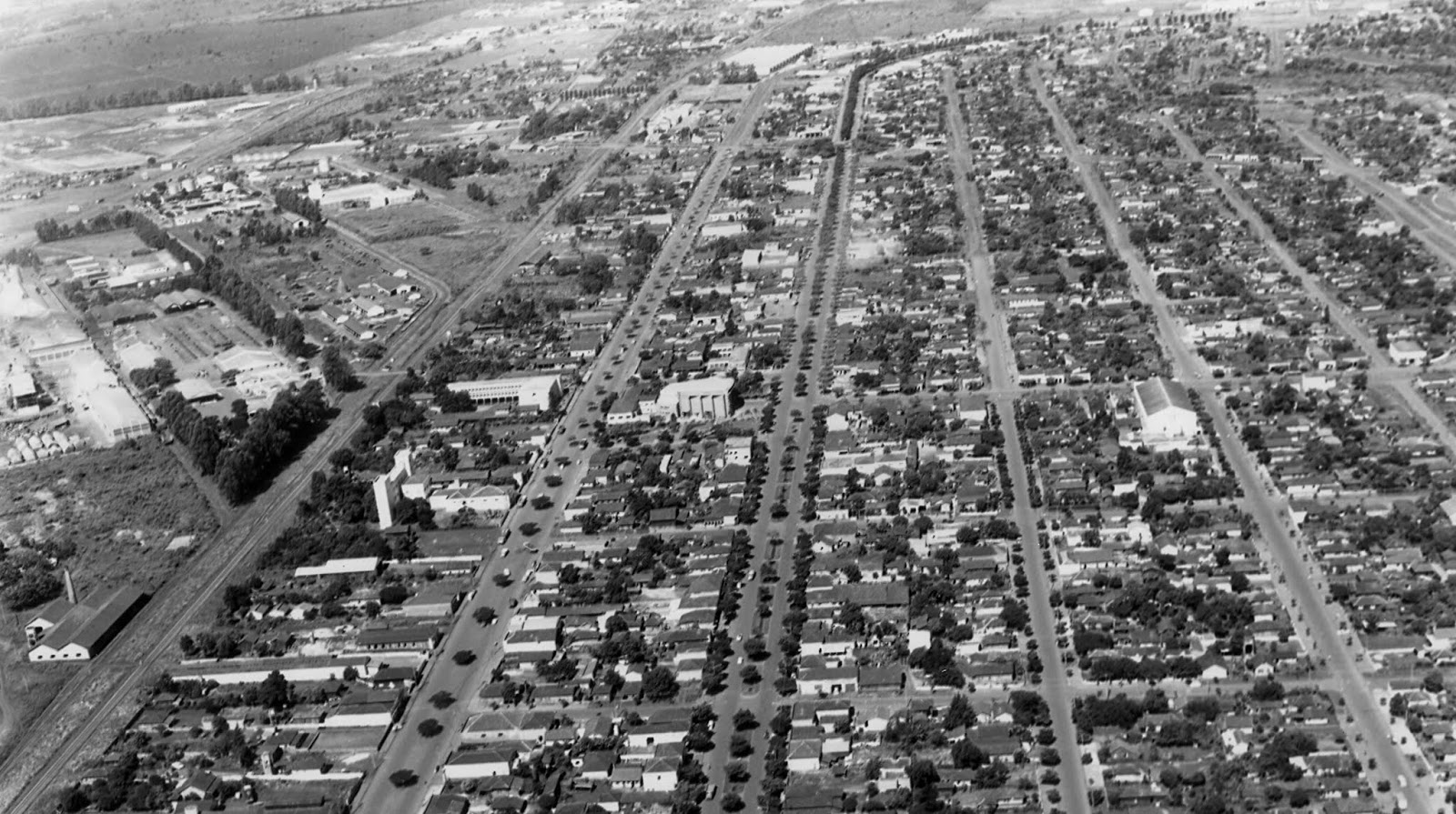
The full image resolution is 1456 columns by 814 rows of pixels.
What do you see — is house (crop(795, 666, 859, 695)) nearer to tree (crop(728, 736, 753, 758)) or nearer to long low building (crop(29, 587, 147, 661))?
tree (crop(728, 736, 753, 758))

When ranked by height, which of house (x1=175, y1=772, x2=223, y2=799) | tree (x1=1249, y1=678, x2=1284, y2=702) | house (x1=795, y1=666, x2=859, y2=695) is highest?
house (x1=175, y1=772, x2=223, y2=799)

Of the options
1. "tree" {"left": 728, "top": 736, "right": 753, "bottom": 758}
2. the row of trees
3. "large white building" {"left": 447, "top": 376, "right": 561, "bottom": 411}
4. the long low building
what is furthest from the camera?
the row of trees

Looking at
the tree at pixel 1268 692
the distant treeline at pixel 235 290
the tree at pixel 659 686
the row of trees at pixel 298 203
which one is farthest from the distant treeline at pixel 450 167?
the tree at pixel 1268 692

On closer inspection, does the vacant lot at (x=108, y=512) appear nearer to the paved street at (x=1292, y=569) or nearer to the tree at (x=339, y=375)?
the tree at (x=339, y=375)

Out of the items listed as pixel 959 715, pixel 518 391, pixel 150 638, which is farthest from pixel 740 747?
pixel 518 391

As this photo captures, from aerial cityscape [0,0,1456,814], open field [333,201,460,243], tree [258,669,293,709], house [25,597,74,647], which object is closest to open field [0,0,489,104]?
aerial cityscape [0,0,1456,814]

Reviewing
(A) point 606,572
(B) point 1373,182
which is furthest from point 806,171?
(A) point 606,572
